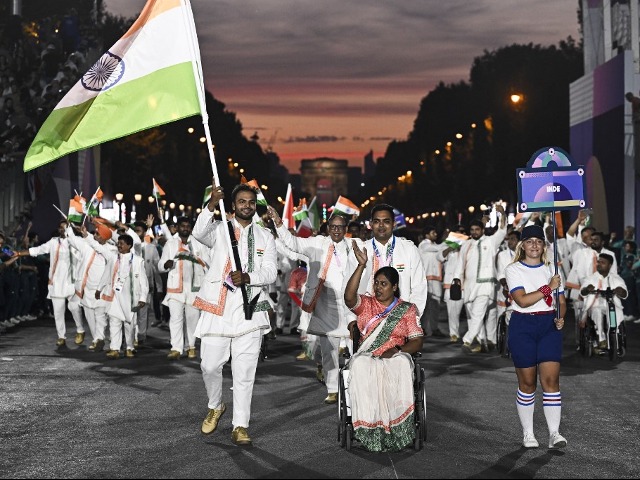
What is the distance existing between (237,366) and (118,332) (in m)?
7.65

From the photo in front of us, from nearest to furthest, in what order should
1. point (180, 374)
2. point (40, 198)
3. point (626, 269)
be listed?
point (180, 374)
point (626, 269)
point (40, 198)

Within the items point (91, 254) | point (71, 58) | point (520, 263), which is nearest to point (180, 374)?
point (91, 254)

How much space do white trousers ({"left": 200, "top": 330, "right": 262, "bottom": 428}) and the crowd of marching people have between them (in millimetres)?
11

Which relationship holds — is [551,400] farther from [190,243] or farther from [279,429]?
[190,243]

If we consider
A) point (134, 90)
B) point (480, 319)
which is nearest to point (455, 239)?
point (480, 319)

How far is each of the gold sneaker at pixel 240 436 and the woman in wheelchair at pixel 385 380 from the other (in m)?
0.84

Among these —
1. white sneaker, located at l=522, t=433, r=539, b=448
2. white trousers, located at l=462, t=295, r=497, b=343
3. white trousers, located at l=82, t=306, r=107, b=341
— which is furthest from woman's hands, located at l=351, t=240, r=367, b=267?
white trousers, located at l=82, t=306, r=107, b=341

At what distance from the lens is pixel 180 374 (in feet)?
48.2

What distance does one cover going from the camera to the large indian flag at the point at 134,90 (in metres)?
9.86

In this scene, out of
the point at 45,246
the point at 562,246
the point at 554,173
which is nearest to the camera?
the point at 554,173

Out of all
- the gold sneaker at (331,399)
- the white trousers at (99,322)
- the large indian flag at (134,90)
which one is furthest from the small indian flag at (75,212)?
the large indian flag at (134,90)

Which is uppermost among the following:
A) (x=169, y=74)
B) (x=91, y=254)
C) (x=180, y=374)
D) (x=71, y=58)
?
(x=71, y=58)

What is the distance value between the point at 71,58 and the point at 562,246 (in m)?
18.5

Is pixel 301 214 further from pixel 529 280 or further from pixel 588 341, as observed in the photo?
pixel 529 280
